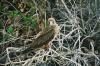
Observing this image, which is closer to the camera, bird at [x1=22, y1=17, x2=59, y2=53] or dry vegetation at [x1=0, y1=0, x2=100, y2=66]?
A: bird at [x1=22, y1=17, x2=59, y2=53]

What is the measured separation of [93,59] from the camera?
5.14 m

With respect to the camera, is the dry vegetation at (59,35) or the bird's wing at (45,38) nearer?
the bird's wing at (45,38)

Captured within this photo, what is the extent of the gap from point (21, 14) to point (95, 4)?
1.09 meters

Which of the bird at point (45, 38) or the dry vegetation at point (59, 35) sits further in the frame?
the dry vegetation at point (59, 35)

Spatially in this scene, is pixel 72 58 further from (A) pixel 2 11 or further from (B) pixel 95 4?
(A) pixel 2 11

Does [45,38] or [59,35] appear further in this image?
[59,35]

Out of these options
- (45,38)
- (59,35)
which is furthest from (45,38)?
(59,35)

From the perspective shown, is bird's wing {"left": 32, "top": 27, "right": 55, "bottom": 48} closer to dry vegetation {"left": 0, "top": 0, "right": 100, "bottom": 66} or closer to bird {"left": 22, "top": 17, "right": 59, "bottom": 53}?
bird {"left": 22, "top": 17, "right": 59, "bottom": 53}

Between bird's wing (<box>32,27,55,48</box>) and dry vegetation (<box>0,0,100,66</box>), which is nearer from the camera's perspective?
bird's wing (<box>32,27,55,48</box>)

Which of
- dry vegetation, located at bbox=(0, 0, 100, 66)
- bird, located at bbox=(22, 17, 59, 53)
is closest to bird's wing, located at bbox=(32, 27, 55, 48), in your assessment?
bird, located at bbox=(22, 17, 59, 53)

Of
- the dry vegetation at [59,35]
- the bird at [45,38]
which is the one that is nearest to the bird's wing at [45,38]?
the bird at [45,38]

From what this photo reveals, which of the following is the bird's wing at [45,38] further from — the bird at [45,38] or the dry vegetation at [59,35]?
the dry vegetation at [59,35]

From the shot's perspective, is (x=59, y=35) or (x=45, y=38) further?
(x=59, y=35)

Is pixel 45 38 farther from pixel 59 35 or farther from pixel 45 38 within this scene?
pixel 59 35
